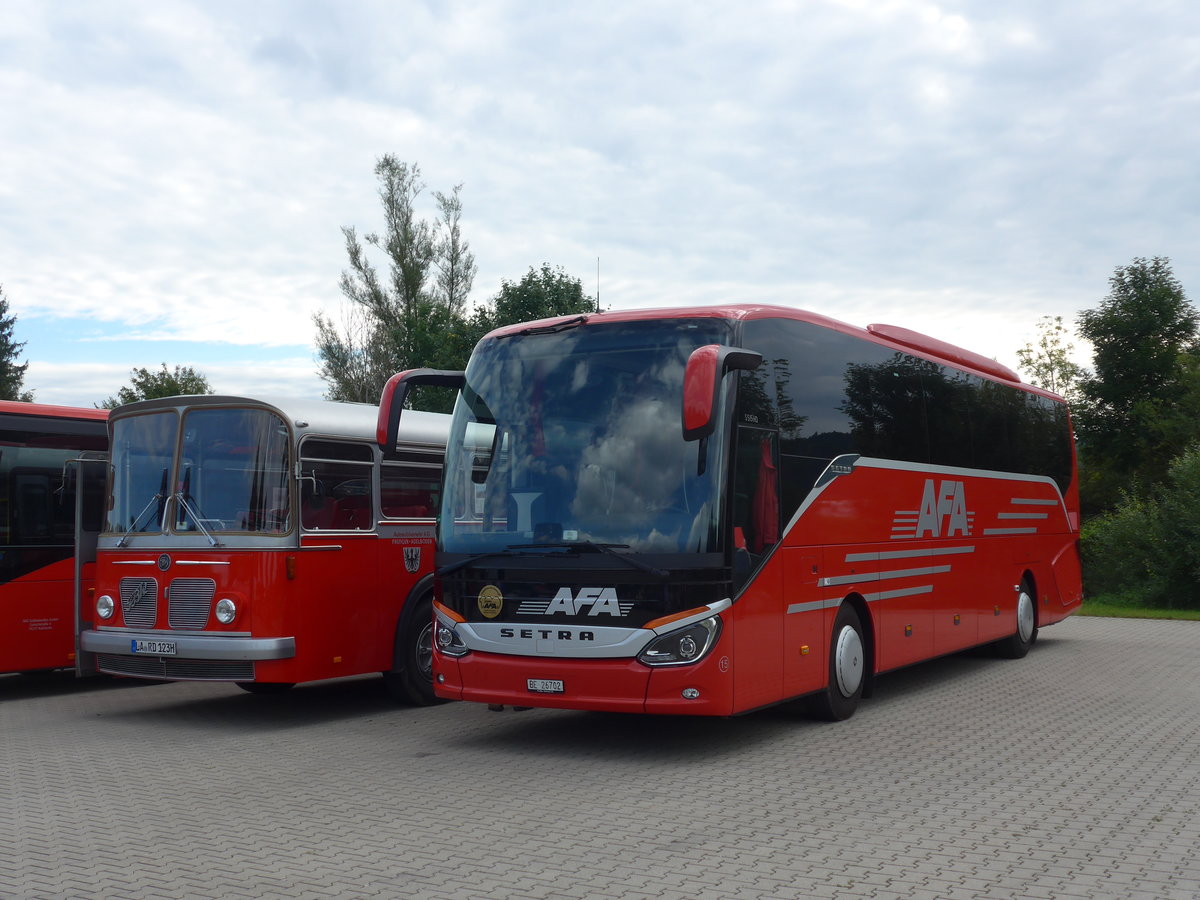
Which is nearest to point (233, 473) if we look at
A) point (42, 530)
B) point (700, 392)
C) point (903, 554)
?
point (42, 530)

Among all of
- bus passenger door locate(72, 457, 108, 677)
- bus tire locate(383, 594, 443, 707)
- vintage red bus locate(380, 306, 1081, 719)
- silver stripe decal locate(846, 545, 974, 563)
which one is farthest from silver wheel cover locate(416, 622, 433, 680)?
silver stripe decal locate(846, 545, 974, 563)

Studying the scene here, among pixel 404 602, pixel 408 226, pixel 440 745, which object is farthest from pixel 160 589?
pixel 408 226

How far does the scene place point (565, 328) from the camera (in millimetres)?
9578

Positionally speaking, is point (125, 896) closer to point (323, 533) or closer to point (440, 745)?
point (440, 745)

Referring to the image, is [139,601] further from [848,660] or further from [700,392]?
[848,660]

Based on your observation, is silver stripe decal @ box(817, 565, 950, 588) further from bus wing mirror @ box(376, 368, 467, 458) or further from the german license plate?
the german license plate

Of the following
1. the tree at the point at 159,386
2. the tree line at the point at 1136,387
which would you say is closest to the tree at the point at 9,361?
the tree at the point at 159,386

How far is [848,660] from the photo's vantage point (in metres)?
10.7

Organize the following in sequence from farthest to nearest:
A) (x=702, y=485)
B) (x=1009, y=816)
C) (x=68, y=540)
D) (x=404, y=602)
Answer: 1. (x=68, y=540)
2. (x=404, y=602)
3. (x=702, y=485)
4. (x=1009, y=816)

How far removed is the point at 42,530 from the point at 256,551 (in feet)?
12.3

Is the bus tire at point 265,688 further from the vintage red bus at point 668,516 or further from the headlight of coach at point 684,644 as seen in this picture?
the headlight of coach at point 684,644

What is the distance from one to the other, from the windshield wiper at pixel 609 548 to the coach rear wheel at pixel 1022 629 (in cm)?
826

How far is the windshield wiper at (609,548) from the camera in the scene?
8.62 meters

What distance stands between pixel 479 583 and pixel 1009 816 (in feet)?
13.5
